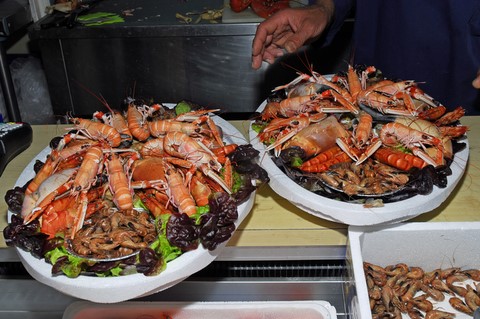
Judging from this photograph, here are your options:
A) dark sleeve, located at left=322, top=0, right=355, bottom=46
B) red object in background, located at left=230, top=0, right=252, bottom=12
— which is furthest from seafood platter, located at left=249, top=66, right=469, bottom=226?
red object in background, located at left=230, top=0, right=252, bottom=12

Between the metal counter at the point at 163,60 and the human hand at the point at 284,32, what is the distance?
138 cm

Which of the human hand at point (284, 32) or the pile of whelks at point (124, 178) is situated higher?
the human hand at point (284, 32)

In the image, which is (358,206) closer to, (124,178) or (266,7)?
(124,178)

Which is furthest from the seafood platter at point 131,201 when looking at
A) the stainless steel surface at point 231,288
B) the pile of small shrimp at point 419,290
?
the pile of small shrimp at point 419,290

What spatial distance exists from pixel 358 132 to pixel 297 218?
43cm

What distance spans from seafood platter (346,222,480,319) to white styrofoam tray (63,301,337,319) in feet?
0.60

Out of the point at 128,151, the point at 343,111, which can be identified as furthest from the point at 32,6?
the point at 343,111

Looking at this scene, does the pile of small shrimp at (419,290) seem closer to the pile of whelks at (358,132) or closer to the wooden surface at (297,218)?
the wooden surface at (297,218)

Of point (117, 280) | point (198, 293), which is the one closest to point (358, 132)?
point (198, 293)

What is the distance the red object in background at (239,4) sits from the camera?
167 inches

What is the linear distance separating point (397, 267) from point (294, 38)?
131 centimetres

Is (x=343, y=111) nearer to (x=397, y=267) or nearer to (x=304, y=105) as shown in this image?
(x=304, y=105)

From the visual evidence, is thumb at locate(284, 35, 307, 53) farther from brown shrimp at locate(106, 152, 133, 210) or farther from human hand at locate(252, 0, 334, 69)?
brown shrimp at locate(106, 152, 133, 210)

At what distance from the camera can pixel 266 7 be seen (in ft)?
13.8
